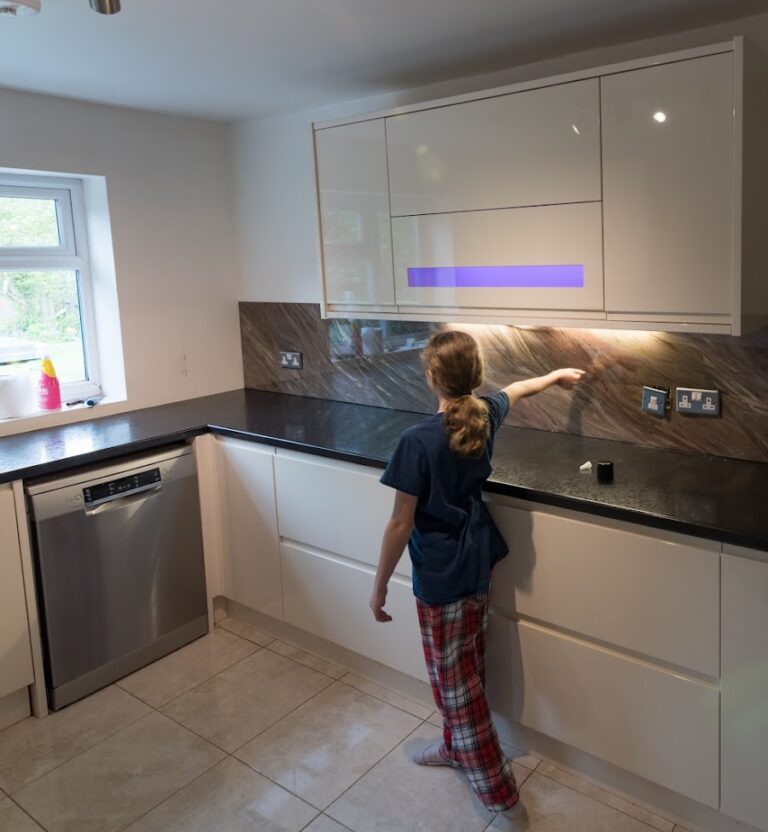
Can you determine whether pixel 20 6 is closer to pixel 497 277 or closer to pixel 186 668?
pixel 497 277

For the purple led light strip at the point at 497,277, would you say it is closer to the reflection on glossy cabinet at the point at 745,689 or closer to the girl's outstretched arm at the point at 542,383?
the girl's outstretched arm at the point at 542,383

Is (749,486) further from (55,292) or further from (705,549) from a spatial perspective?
(55,292)

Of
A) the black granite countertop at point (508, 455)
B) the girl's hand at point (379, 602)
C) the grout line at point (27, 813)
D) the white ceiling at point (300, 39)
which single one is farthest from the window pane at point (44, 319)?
the girl's hand at point (379, 602)

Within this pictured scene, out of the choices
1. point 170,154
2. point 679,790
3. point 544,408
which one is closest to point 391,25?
point 544,408

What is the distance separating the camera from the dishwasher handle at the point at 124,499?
268 cm

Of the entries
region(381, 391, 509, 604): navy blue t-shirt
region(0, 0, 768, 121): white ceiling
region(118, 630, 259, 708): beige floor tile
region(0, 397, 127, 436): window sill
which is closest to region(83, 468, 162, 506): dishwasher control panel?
region(0, 397, 127, 436): window sill

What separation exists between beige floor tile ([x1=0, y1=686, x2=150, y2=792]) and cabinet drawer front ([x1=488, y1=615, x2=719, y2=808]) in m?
1.30

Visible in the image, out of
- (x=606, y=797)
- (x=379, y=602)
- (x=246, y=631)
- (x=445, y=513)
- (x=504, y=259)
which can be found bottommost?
(x=606, y=797)

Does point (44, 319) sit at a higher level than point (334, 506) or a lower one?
higher

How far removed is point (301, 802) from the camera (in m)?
2.21

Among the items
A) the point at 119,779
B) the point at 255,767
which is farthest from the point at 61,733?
the point at 255,767

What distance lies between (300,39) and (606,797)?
94.3 inches

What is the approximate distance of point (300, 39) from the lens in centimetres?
231

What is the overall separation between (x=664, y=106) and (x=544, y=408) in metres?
1.12
